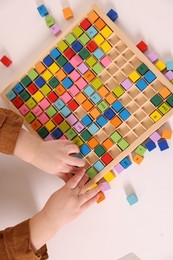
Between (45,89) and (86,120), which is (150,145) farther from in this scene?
(45,89)

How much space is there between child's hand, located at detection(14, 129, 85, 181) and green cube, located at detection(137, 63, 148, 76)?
0.19 meters

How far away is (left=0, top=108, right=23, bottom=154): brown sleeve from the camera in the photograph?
2.75 ft

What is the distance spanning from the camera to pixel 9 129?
0.84m

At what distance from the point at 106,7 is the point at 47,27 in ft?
0.43

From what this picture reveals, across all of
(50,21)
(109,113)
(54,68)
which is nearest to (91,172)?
(109,113)

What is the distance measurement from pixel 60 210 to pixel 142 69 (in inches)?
12.4

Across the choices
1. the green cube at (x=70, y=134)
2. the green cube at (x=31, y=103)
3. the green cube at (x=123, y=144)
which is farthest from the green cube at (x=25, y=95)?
the green cube at (x=123, y=144)

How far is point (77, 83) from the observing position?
0.86m

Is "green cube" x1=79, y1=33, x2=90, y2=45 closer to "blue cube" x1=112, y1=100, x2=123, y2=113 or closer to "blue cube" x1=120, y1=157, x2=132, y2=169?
"blue cube" x1=112, y1=100, x2=123, y2=113

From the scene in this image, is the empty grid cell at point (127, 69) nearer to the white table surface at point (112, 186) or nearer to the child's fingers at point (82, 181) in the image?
the white table surface at point (112, 186)

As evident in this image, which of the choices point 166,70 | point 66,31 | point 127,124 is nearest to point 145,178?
point 127,124

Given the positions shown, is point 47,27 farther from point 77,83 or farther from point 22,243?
point 22,243

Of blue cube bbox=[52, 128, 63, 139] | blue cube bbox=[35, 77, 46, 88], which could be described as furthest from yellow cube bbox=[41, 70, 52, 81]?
blue cube bbox=[52, 128, 63, 139]

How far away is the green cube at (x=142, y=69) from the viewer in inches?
32.3
